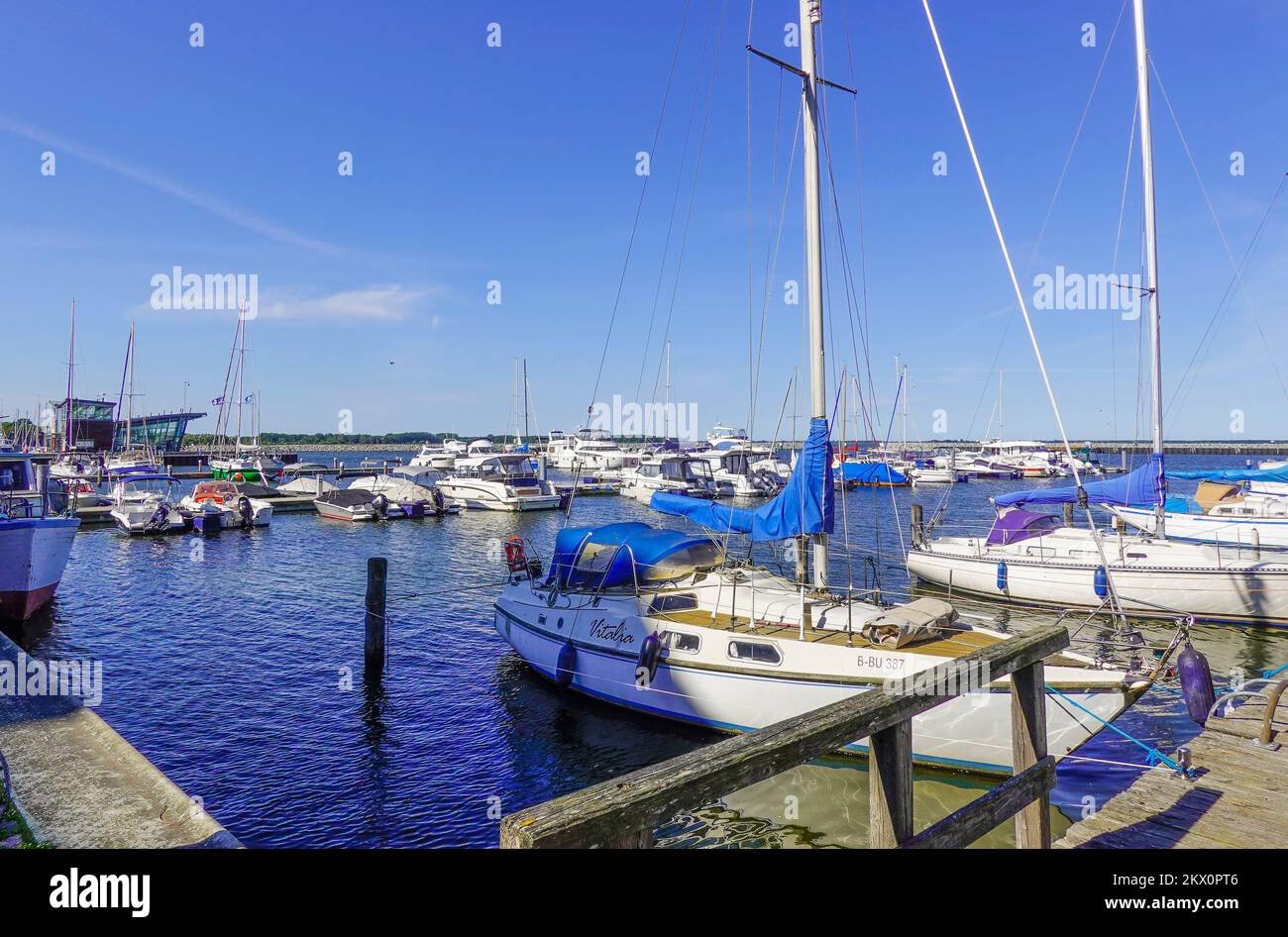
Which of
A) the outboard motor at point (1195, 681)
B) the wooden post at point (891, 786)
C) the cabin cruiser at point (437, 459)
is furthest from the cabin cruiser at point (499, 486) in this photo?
the wooden post at point (891, 786)

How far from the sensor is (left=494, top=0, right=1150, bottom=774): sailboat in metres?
11.7

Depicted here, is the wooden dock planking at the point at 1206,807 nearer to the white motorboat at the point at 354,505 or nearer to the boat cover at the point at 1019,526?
the boat cover at the point at 1019,526

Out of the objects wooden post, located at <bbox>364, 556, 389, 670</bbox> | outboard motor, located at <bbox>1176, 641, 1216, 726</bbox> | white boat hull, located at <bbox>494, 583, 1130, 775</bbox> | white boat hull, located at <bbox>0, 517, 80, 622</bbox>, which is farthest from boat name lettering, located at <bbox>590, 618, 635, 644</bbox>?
white boat hull, located at <bbox>0, 517, 80, 622</bbox>

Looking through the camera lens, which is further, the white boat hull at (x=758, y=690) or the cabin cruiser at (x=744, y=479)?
the cabin cruiser at (x=744, y=479)

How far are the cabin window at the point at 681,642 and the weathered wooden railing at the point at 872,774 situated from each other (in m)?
8.80

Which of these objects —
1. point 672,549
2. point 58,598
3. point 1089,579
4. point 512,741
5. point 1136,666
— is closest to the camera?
point 1136,666

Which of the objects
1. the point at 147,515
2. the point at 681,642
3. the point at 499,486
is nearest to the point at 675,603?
the point at 681,642

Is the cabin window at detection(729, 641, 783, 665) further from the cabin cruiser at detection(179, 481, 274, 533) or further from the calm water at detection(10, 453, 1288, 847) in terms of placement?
the cabin cruiser at detection(179, 481, 274, 533)

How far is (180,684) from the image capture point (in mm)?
16984

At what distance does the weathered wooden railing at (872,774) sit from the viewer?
8.66 ft

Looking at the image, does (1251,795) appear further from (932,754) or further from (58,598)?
(58,598)

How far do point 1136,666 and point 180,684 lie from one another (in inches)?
766
